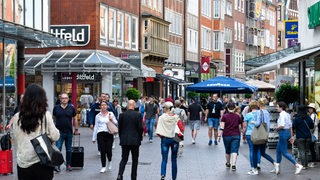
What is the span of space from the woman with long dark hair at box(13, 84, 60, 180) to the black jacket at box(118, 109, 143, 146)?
22.1ft

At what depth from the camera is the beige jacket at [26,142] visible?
8.86 metres

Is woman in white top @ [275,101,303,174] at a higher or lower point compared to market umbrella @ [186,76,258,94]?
lower

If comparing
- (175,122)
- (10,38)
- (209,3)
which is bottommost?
(175,122)

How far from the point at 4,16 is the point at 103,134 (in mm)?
13326

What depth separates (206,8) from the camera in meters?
80.2

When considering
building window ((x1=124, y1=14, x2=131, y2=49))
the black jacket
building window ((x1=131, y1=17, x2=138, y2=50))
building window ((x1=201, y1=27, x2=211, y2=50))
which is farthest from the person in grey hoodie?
building window ((x1=201, y1=27, x2=211, y2=50))

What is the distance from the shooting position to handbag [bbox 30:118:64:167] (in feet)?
28.8

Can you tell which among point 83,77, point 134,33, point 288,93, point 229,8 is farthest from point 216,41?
point 288,93

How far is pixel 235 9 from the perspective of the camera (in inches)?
3622

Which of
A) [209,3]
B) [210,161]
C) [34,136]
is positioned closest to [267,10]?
[209,3]

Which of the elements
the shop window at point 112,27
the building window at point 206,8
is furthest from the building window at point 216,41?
the shop window at point 112,27

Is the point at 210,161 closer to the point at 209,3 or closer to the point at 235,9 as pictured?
the point at 209,3

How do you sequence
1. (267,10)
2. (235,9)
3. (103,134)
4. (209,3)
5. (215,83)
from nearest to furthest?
1. (103,134)
2. (215,83)
3. (209,3)
4. (235,9)
5. (267,10)

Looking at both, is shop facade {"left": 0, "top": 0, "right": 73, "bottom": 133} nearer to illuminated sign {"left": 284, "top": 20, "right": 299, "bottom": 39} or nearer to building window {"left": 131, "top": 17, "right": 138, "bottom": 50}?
illuminated sign {"left": 284, "top": 20, "right": 299, "bottom": 39}
